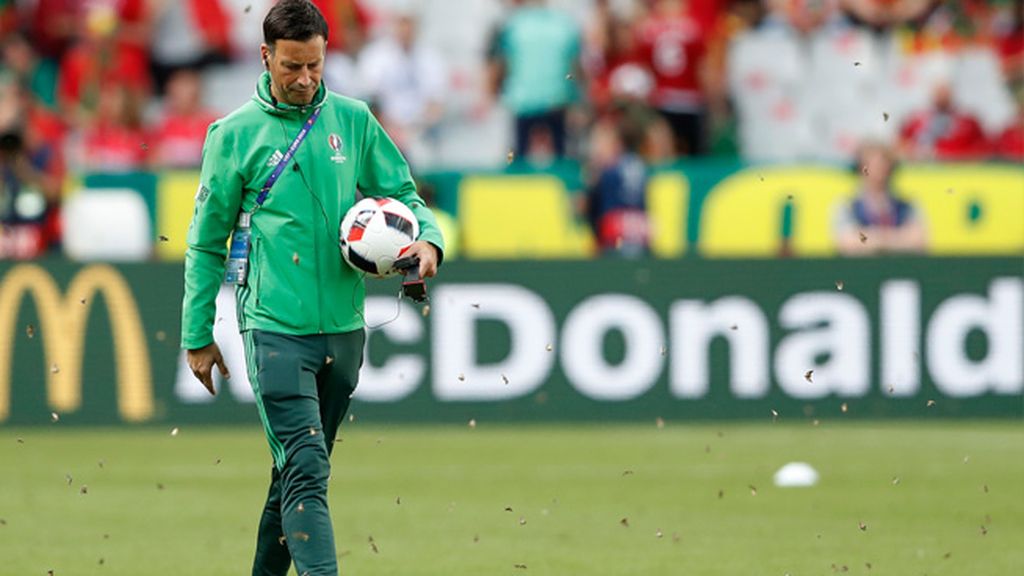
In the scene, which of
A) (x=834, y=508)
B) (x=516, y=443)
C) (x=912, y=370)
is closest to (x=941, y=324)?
(x=912, y=370)

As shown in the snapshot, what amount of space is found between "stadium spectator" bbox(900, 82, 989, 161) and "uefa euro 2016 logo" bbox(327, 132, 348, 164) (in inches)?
510

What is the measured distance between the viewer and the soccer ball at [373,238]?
707 cm

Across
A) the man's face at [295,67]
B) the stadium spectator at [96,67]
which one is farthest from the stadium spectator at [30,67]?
the man's face at [295,67]

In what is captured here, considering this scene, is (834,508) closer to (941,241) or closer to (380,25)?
(941,241)

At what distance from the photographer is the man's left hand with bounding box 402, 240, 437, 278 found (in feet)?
23.2

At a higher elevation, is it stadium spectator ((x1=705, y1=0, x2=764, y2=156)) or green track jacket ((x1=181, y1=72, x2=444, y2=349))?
stadium spectator ((x1=705, y1=0, x2=764, y2=156))

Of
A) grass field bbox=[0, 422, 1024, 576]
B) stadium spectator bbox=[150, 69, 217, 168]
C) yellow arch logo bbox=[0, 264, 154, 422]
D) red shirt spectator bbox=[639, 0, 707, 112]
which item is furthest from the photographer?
red shirt spectator bbox=[639, 0, 707, 112]

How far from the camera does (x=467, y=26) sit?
68.7ft

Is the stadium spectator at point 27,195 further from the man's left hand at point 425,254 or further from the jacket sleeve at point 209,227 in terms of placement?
the man's left hand at point 425,254

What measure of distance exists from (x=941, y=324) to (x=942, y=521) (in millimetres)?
5305

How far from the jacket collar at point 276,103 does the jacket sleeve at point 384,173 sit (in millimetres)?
230

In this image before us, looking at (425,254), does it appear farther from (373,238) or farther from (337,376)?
(337,376)

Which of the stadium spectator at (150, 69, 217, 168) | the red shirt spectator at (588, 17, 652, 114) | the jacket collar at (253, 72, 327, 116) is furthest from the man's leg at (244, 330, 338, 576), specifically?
the stadium spectator at (150, 69, 217, 168)

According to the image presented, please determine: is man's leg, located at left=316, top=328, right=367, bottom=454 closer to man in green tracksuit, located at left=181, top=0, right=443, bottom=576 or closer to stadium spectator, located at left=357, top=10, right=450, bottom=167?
man in green tracksuit, located at left=181, top=0, right=443, bottom=576
